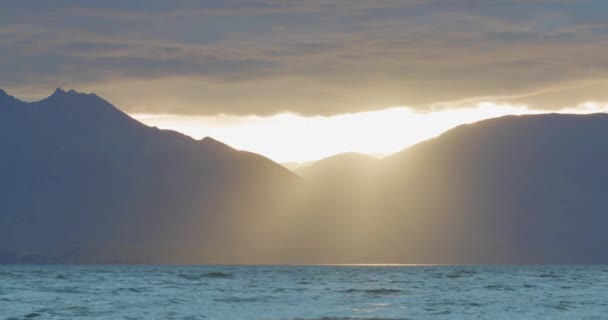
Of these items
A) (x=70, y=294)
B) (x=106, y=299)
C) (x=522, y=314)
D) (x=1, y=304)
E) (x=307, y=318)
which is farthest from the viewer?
(x=70, y=294)

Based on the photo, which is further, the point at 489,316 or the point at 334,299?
the point at 334,299

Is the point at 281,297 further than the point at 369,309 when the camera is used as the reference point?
Yes

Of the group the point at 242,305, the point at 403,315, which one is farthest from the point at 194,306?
the point at 403,315

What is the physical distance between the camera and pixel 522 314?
95.9m

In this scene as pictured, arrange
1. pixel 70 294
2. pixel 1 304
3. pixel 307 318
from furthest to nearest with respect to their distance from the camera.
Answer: pixel 70 294
pixel 1 304
pixel 307 318

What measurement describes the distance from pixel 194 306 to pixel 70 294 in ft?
90.1

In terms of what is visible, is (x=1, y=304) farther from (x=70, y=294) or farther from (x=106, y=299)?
(x=70, y=294)

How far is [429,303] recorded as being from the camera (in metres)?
110

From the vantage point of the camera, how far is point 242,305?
10719cm

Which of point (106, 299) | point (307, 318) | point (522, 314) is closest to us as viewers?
point (307, 318)

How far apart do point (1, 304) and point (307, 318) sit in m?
34.5

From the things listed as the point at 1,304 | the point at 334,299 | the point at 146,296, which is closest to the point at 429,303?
the point at 334,299

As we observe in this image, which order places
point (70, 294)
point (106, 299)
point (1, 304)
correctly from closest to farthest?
1. point (1, 304)
2. point (106, 299)
3. point (70, 294)

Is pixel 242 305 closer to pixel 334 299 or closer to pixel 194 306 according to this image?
pixel 194 306
